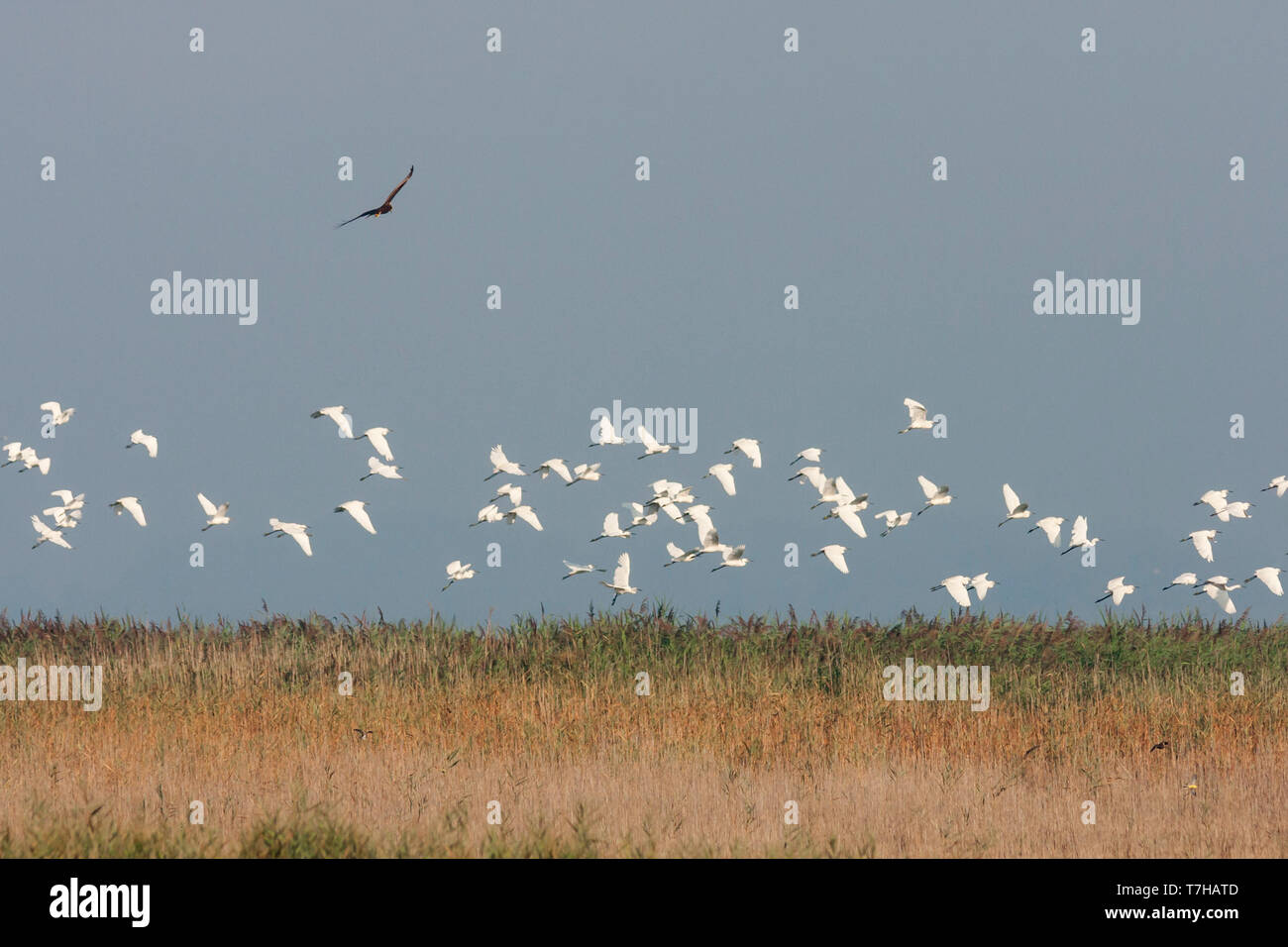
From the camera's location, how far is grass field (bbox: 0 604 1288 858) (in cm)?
1009

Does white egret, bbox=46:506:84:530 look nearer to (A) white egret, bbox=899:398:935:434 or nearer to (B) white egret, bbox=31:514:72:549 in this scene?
(B) white egret, bbox=31:514:72:549

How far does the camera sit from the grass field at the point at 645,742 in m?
10.1

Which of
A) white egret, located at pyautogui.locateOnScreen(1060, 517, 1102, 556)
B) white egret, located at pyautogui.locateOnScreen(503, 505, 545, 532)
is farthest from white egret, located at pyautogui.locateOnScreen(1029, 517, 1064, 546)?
white egret, located at pyautogui.locateOnScreen(503, 505, 545, 532)

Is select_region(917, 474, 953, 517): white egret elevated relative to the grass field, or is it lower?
elevated

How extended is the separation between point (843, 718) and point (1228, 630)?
800cm

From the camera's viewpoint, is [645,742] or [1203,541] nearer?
[645,742]

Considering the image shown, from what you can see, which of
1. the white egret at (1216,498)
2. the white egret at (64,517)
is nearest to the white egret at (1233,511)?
the white egret at (1216,498)

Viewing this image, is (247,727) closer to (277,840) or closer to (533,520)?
(277,840)

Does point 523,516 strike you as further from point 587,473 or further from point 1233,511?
point 1233,511

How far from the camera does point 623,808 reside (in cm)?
1074

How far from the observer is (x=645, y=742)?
43.0ft

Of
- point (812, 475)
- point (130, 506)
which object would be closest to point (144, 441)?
point (130, 506)
